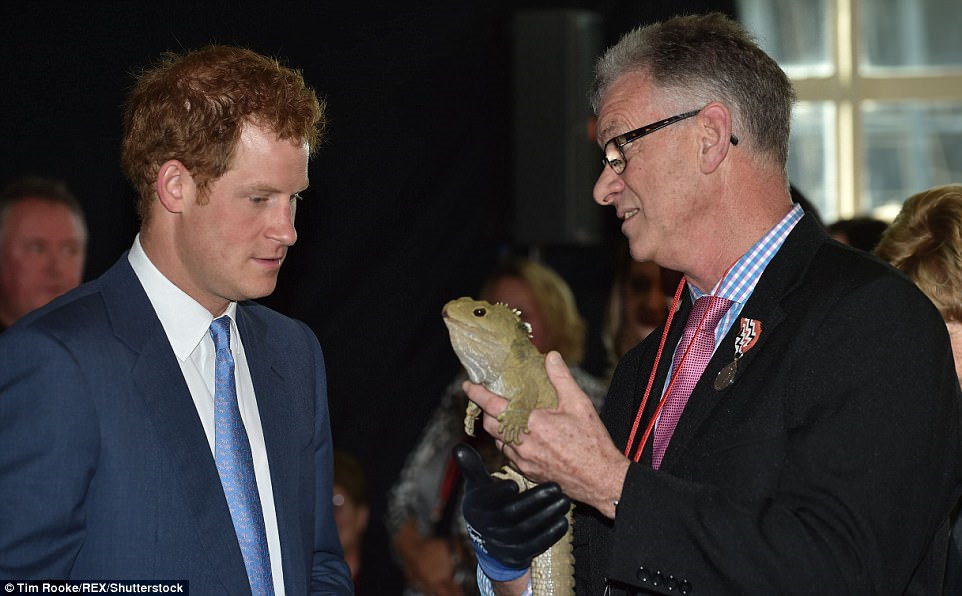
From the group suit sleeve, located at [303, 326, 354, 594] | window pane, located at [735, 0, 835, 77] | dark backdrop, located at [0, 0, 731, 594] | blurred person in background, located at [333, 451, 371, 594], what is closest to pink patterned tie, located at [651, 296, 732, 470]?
suit sleeve, located at [303, 326, 354, 594]

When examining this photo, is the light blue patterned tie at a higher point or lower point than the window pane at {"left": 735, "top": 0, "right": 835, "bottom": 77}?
lower

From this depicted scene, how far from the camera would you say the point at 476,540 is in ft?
8.09

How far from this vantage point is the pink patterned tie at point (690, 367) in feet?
7.74

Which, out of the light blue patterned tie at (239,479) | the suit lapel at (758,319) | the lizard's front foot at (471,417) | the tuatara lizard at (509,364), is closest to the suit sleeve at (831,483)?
the suit lapel at (758,319)

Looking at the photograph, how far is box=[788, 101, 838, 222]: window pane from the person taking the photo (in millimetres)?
7020

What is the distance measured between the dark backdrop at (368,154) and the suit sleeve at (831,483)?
13.2ft

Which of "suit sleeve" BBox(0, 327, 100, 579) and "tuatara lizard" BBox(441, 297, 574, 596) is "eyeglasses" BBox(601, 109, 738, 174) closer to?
"tuatara lizard" BBox(441, 297, 574, 596)

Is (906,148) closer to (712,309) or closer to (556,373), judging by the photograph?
(712,309)

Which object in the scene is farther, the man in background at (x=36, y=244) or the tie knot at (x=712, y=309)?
the man in background at (x=36, y=244)

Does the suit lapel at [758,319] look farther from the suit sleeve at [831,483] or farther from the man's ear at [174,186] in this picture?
the man's ear at [174,186]

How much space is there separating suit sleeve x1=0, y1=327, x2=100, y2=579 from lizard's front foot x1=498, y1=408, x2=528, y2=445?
838 millimetres

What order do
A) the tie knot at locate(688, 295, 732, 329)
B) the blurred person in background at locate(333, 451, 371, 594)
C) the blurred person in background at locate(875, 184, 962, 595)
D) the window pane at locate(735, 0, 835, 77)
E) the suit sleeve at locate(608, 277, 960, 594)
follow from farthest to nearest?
1. the window pane at locate(735, 0, 835, 77)
2. the blurred person in background at locate(333, 451, 371, 594)
3. the blurred person in background at locate(875, 184, 962, 595)
4. the tie knot at locate(688, 295, 732, 329)
5. the suit sleeve at locate(608, 277, 960, 594)

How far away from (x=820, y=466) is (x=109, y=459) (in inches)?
55.8

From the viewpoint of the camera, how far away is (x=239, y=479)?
7.69 feet
